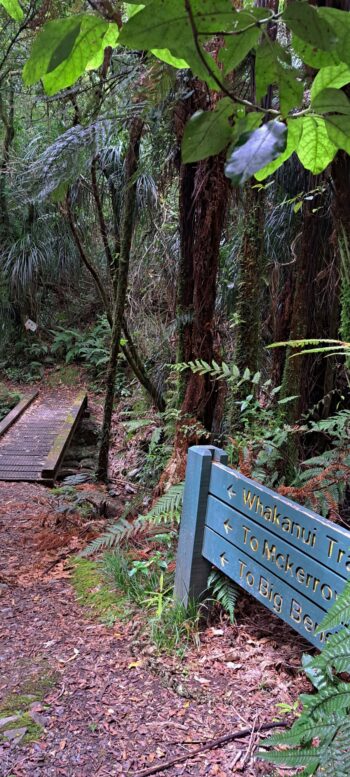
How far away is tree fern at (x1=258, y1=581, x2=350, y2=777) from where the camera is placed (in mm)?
1104

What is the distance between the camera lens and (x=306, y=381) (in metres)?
3.54

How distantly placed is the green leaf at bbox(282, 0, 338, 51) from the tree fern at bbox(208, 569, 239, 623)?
223 cm

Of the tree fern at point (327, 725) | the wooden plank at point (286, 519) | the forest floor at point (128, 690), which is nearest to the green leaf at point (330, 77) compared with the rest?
the tree fern at point (327, 725)

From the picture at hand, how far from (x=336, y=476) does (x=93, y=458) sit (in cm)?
606

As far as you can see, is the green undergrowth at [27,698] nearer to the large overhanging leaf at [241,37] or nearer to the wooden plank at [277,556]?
the wooden plank at [277,556]

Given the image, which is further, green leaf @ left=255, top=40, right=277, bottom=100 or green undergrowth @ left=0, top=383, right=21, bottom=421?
green undergrowth @ left=0, top=383, right=21, bottom=421

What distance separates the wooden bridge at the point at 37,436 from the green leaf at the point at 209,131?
572 centimetres

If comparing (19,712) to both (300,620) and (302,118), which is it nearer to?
(300,620)

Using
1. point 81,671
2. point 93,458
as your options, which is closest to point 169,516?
point 81,671

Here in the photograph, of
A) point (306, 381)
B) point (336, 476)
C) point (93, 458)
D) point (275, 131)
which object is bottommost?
point (93, 458)

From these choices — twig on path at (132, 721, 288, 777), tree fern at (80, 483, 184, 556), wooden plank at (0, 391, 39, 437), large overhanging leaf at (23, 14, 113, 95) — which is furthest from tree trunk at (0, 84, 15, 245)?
large overhanging leaf at (23, 14, 113, 95)

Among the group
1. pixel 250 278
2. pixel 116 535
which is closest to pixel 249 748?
pixel 116 535

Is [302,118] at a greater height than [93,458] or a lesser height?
greater

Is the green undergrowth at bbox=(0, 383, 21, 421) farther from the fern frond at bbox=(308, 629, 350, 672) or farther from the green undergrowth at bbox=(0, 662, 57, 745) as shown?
the fern frond at bbox=(308, 629, 350, 672)
